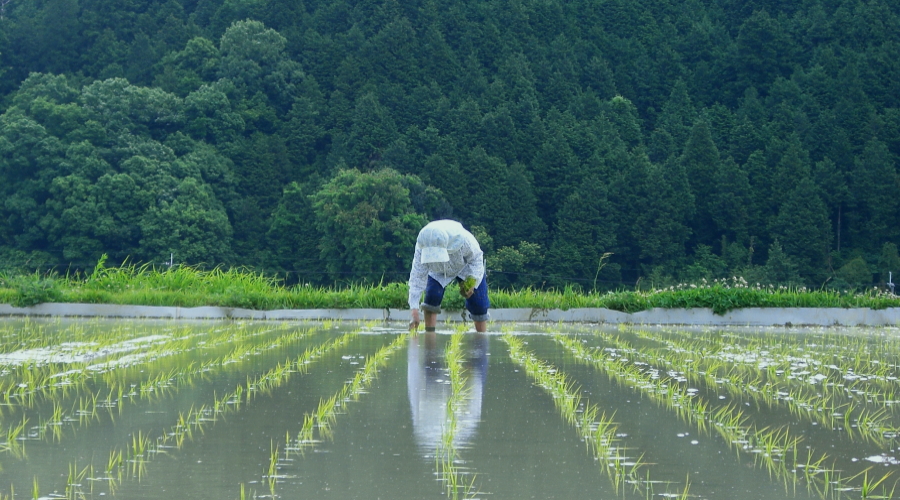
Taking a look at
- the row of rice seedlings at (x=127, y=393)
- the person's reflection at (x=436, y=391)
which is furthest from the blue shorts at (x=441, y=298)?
the row of rice seedlings at (x=127, y=393)

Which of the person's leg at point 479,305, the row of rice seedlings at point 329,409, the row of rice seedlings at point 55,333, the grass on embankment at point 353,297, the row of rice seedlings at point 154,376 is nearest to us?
the row of rice seedlings at point 329,409

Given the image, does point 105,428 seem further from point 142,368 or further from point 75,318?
point 75,318

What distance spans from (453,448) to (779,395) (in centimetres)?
273

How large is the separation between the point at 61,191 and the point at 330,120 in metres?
19.8

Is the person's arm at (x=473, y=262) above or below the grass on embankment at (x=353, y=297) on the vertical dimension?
above

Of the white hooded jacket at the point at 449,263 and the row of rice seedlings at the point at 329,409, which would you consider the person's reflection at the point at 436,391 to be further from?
the white hooded jacket at the point at 449,263

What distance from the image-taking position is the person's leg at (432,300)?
Result: 12.3 metres

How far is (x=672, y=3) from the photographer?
9050 cm

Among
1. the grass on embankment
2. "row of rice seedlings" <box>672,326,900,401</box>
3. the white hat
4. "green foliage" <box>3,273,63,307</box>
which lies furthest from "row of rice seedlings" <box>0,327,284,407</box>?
"green foliage" <box>3,273,63,307</box>

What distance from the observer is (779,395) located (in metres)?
7.25

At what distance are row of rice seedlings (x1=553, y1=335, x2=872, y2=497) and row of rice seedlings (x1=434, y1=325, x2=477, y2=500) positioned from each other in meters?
1.11

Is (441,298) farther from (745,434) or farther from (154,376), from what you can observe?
(745,434)

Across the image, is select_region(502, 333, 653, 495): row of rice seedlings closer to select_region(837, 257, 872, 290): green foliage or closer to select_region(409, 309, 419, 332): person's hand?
select_region(409, 309, 419, 332): person's hand

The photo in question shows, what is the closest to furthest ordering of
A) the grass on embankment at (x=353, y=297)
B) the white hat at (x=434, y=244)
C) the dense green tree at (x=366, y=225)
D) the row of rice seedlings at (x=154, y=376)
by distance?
the row of rice seedlings at (x=154, y=376), the white hat at (x=434, y=244), the grass on embankment at (x=353, y=297), the dense green tree at (x=366, y=225)
